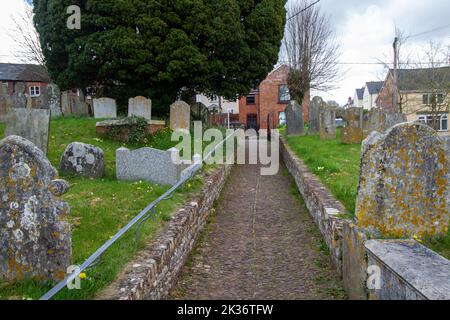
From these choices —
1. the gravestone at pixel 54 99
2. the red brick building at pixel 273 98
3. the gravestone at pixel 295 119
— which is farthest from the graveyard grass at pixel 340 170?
the red brick building at pixel 273 98

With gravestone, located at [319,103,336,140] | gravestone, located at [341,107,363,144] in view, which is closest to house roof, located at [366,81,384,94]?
gravestone, located at [319,103,336,140]

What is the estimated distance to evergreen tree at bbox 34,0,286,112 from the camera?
15844 mm

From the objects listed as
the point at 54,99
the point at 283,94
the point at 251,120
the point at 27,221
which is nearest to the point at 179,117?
the point at 54,99

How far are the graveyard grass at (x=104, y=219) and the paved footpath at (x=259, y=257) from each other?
82 cm

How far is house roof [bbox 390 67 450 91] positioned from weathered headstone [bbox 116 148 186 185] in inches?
839

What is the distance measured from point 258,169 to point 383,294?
11.5 m

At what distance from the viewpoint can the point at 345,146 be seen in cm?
1512

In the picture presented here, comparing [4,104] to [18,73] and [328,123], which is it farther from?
[18,73]

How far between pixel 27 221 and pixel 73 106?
53.5 ft

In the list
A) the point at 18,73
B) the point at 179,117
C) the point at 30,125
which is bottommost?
the point at 30,125

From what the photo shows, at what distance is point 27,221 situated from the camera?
411cm

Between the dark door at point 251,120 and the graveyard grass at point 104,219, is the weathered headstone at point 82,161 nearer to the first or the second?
the graveyard grass at point 104,219

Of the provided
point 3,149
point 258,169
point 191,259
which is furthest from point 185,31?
point 3,149
